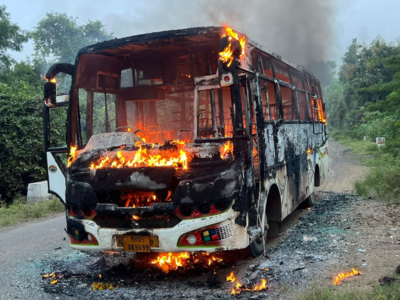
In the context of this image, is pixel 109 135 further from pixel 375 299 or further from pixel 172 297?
pixel 375 299

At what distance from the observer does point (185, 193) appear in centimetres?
434

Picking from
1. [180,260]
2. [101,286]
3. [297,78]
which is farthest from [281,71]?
[101,286]

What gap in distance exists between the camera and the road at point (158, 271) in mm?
4375

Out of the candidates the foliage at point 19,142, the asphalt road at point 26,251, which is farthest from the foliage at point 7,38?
the asphalt road at point 26,251

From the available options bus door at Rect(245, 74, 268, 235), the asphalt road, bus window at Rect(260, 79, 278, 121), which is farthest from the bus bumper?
bus window at Rect(260, 79, 278, 121)

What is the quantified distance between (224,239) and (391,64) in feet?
30.5

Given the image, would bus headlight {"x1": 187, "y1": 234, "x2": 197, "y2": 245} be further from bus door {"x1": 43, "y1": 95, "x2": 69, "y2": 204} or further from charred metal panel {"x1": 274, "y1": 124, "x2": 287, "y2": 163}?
charred metal panel {"x1": 274, "y1": 124, "x2": 287, "y2": 163}

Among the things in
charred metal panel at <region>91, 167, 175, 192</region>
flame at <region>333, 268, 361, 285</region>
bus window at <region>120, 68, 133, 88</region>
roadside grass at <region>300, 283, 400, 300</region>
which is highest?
bus window at <region>120, 68, 133, 88</region>

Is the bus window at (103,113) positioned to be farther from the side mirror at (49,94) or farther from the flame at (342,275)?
the flame at (342,275)

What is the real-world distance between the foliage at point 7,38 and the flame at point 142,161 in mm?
19524

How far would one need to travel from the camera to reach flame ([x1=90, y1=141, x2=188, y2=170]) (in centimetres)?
448

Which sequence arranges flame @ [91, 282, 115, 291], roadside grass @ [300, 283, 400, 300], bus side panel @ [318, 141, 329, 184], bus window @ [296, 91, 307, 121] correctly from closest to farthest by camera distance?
roadside grass @ [300, 283, 400, 300], flame @ [91, 282, 115, 291], bus window @ [296, 91, 307, 121], bus side panel @ [318, 141, 329, 184]

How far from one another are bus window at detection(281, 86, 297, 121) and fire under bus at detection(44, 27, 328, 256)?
3.7 inches

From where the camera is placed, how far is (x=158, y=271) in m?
5.09
